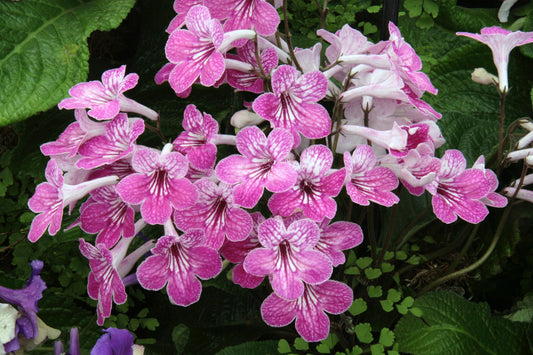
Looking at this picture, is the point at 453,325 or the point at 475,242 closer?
the point at 453,325

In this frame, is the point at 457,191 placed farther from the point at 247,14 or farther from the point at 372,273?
the point at 247,14

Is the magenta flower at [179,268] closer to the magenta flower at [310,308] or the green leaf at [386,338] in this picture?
the magenta flower at [310,308]

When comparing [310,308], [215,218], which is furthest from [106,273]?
[310,308]

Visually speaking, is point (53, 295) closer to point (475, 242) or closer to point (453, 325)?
point (453, 325)

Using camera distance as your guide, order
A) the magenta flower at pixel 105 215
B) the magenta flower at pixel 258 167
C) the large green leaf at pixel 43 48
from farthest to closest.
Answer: the large green leaf at pixel 43 48, the magenta flower at pixel 105 215, the magenta flower at pixel 258 167

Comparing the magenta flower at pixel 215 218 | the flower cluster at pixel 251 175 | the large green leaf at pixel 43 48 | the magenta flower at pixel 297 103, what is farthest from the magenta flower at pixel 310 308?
the large green leaf at pixel 43 48

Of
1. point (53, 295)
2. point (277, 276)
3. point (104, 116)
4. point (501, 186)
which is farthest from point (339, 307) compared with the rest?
point (53, 295)
